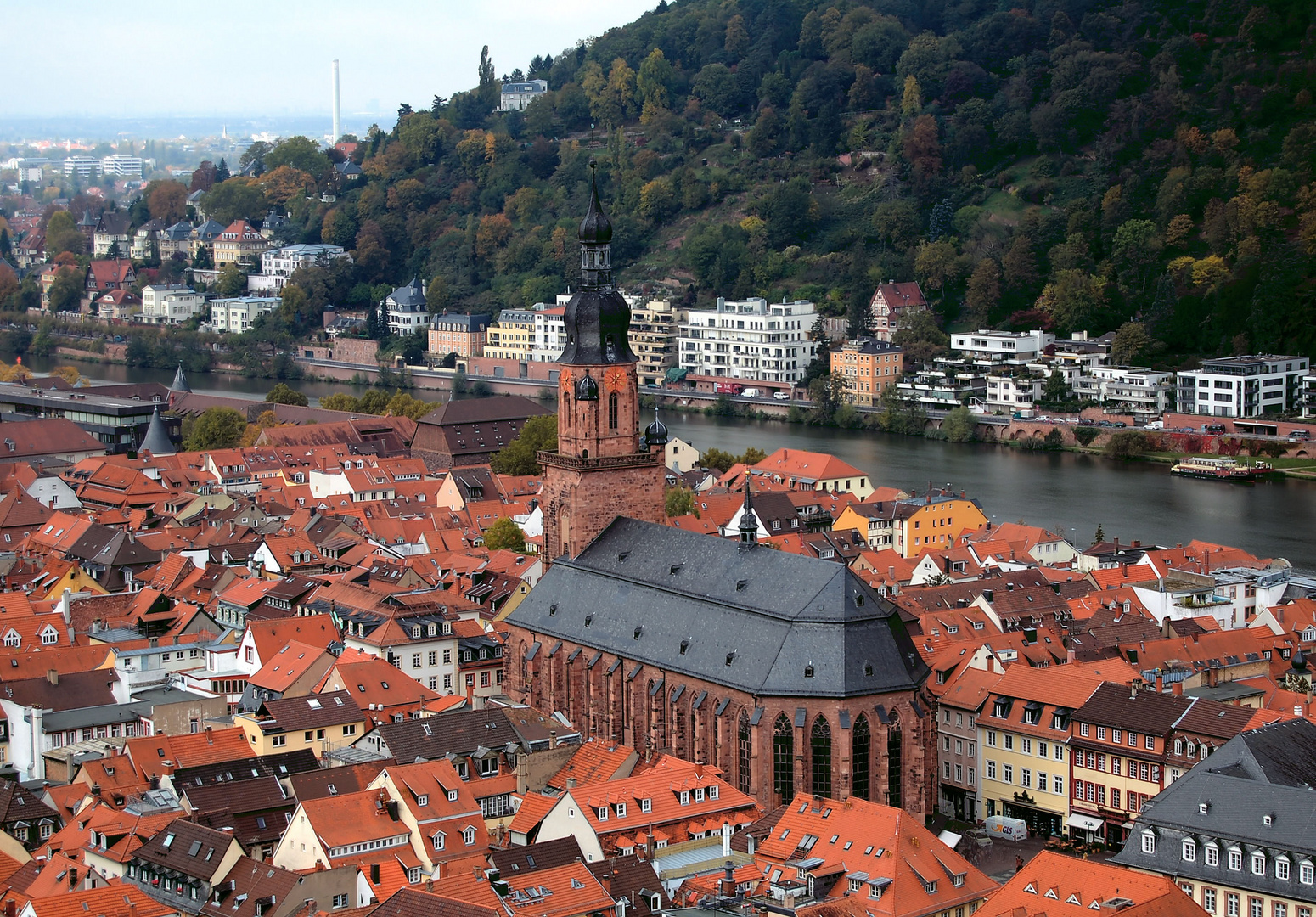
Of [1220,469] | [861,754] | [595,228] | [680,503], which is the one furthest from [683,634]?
[1220,469]

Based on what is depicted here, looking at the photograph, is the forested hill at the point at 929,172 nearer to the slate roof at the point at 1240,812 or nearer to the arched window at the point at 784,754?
the arched window at the point at 784,754

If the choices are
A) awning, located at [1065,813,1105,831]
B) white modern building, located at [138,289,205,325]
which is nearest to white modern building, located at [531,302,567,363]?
white modern building, located at [138,289,205,325]

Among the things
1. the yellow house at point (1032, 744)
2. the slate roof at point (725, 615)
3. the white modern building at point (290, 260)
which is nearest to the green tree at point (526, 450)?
the slate roof at point (725, 615)

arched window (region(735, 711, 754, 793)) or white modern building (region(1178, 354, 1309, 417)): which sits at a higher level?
white modern building (region(1178, 354, 1309, 417))

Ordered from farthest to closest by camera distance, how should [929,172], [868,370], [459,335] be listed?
[459,335], [929,172], [868,370]

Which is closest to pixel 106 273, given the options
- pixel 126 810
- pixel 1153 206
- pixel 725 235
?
pixel 725 235

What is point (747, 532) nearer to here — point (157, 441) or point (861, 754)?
point (861, 754)

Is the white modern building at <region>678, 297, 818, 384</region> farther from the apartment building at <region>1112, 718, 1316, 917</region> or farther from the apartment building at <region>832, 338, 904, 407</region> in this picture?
the apartment building at <region>1112, 718, 1316, 917</region>
